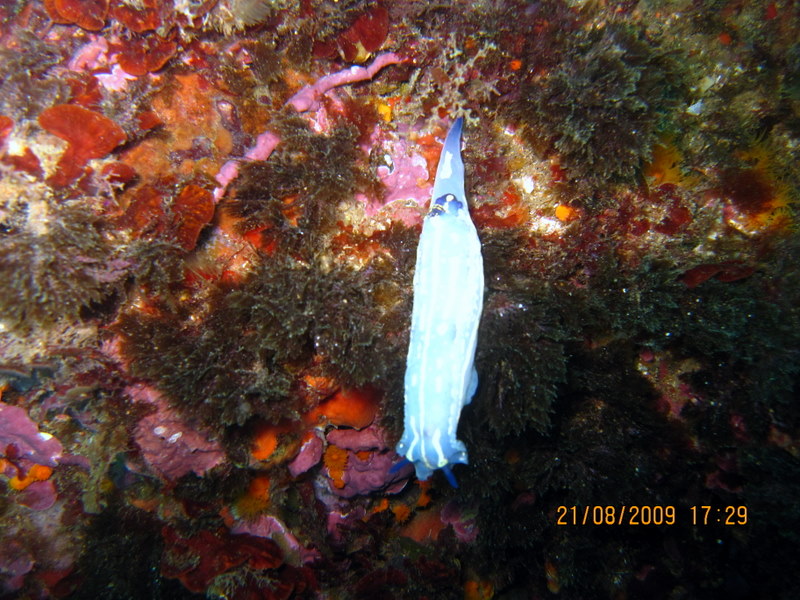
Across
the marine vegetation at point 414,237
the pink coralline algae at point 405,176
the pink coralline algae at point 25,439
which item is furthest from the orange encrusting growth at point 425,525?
the pink coralline algae at point 405,176

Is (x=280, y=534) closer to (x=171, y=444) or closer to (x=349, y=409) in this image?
(x=171, y=444)

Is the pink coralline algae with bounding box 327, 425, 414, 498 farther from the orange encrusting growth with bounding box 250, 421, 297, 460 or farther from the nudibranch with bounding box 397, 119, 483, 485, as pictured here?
the nudibranch with bounding box 397, 119, 483, 485

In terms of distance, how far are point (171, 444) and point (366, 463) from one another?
234 centimetres

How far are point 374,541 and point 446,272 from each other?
16.3ft

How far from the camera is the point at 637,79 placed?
2.85 m

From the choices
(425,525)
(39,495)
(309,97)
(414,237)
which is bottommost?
(425,525)

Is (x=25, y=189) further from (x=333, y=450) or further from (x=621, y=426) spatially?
(x=621, y=426)

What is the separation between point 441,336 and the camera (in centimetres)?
284

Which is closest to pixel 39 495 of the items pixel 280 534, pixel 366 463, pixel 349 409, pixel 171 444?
pixel 171 444

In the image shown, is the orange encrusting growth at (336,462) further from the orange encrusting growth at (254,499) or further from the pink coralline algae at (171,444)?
the pink coralline algae at (171,444)

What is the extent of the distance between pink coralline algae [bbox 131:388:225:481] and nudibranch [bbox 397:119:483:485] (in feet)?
8.22

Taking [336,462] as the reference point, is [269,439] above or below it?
above

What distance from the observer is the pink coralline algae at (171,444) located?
3.87 metres

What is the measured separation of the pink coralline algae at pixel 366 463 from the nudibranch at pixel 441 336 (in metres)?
1.88
